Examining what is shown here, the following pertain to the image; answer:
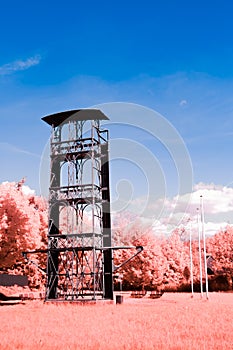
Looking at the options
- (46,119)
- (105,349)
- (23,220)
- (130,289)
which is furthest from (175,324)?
(130,289)

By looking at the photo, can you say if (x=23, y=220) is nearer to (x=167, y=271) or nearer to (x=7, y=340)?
(x=7, y=340)

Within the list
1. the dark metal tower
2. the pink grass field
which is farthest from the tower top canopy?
the pink grass field

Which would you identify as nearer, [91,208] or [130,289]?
[91,208]

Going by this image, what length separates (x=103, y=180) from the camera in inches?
1463

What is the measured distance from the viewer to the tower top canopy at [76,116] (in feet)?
124

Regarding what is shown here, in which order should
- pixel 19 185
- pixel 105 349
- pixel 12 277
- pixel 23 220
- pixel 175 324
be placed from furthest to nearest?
pixel 19 185 → pixel 12 277 → pixel 23 220 → pixel 175 324 → pixel 105 349

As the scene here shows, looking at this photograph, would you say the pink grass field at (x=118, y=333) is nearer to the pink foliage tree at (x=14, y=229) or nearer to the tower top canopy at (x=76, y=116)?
the pink foliage tree at (x=14, y=229)

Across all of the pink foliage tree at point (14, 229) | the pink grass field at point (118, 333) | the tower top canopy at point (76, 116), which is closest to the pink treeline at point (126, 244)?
the pink foliage tree at point (14, 229)

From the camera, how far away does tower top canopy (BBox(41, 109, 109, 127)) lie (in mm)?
37812

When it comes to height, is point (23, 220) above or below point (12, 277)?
above

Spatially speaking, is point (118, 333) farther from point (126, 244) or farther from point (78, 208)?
point (126, 244)

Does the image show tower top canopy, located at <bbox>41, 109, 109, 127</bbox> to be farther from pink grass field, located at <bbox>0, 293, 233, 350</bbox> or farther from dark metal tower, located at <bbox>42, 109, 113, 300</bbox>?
pink grass field, located at <bbox>0, 293, 233, 350</bbox>

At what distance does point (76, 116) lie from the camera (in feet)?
125

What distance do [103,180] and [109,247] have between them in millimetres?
5576
